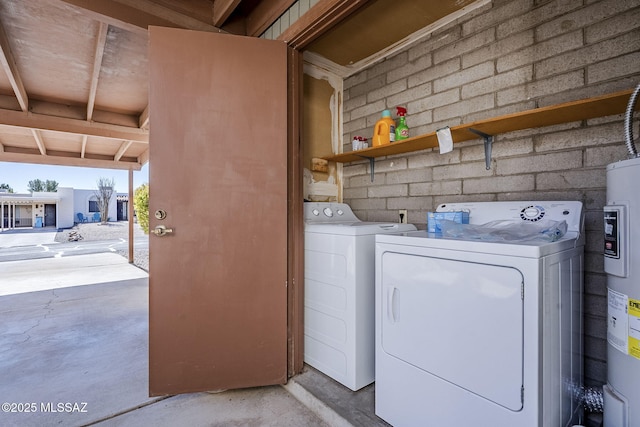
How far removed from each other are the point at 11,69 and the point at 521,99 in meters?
4.34

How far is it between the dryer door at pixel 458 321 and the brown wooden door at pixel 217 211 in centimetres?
80

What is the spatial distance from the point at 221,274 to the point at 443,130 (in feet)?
5.33

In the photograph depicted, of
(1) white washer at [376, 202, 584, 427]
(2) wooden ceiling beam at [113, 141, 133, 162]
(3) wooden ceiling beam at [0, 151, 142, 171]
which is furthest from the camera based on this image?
(3) wooden ceiling beam at [0, 151, 142, 171]

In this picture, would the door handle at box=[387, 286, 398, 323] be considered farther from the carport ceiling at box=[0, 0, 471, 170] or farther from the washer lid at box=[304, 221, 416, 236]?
the carport ceiling at box=[0, 0, 471, 170]

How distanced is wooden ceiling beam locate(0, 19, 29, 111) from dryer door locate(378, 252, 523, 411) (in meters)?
3.56

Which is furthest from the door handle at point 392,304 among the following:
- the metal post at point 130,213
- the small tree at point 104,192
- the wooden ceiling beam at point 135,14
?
the small tree at point 104,192

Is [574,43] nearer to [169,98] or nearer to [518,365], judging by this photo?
[518,365]

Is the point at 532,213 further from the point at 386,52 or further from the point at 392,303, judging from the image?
the point at 386,52

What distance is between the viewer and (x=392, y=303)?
1528mm

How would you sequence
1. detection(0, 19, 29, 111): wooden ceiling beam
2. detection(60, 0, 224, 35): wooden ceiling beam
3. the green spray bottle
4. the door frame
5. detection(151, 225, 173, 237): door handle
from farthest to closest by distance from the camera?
1. detection(0, 19, 29, 111): wooden ceiling beam
2. the green spray bottle
3. the door frame
4. detection(60, 0, 224, 35): wooden ceiling beam
5. detection(151, 225, 173, 237): door handle

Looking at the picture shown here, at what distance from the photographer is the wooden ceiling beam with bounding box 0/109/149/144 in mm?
3887

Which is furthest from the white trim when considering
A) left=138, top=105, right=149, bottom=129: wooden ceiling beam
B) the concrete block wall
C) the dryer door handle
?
left=138, top=105, right=149, bottom=129: wooden ceiling beam

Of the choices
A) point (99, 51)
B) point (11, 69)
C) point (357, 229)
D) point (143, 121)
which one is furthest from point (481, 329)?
point (143, 121)

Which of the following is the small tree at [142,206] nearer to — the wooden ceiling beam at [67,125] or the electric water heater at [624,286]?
the wooden ceiling beam at [67,125]
